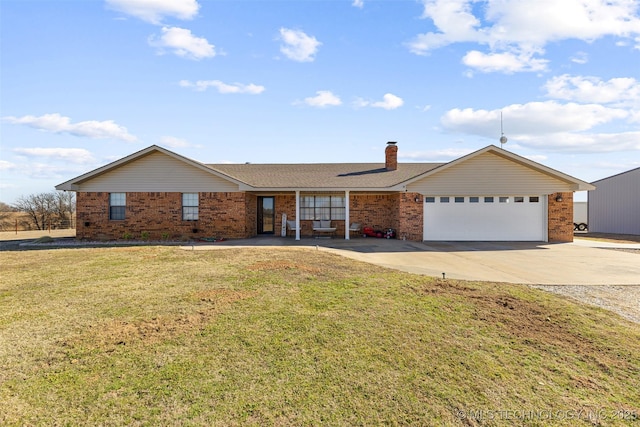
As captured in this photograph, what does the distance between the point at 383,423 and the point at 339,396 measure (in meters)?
0.52

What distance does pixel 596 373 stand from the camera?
4.03 m

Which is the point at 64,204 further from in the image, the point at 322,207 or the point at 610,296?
the point at 610,296

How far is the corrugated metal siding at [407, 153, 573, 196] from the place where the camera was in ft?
55.6

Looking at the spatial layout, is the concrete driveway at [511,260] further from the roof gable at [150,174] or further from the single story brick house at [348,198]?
the roof gable at [150,174]

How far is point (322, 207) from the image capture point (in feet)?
62.5

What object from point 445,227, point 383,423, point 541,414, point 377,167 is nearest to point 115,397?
point 383,423

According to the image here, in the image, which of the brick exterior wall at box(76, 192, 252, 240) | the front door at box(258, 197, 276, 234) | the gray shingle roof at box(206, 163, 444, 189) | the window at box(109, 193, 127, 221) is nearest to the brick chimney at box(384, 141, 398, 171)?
the gray shingle roof at box(206, 163, 444, 189)

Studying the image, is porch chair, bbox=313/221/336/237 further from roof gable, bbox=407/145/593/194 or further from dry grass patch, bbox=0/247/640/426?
dry grass patch, bbox=0/247/640/426

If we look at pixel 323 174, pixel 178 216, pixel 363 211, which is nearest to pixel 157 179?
pixel 178 216

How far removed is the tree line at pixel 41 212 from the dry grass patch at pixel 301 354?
2959cm

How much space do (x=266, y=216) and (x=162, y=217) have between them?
5.29m

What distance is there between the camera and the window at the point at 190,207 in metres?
17.1

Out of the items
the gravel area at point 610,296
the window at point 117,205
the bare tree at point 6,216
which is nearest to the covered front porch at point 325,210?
the window at point 117,205

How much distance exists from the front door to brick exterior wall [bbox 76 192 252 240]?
7.48ft
